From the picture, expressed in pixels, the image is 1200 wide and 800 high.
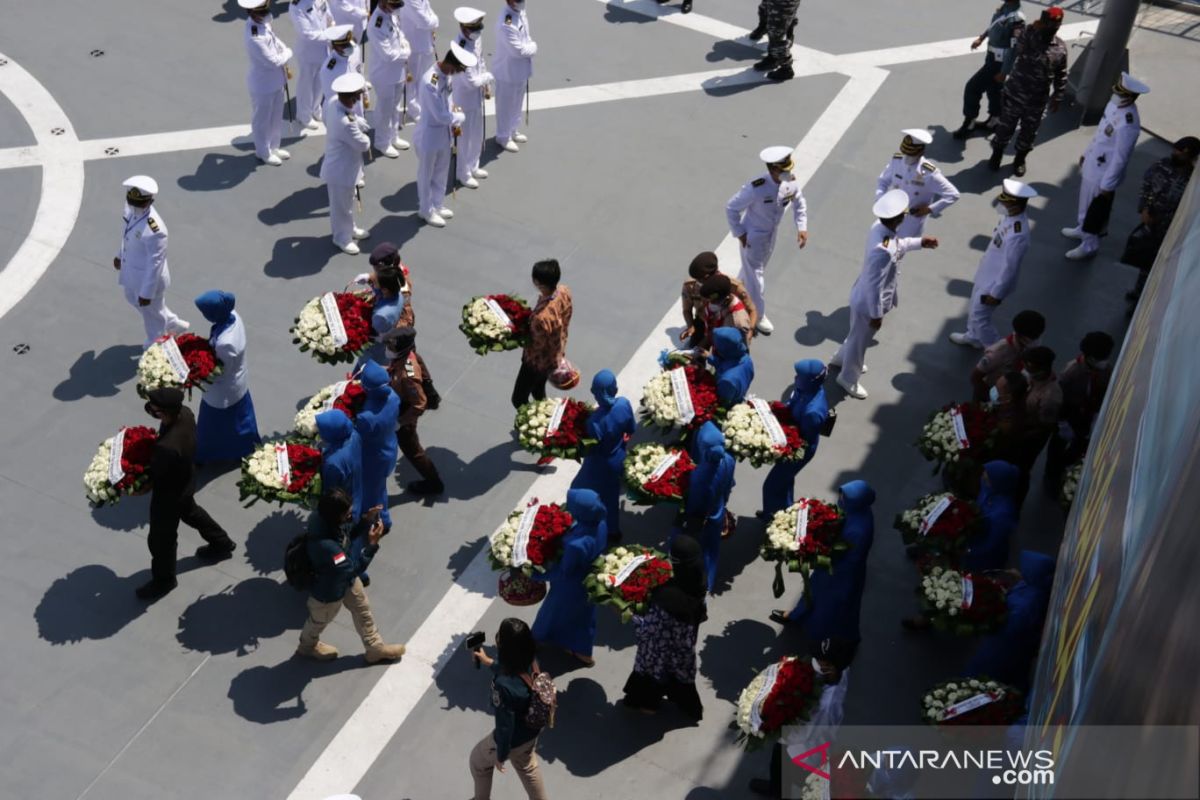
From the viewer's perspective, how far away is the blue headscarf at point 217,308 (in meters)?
10.0

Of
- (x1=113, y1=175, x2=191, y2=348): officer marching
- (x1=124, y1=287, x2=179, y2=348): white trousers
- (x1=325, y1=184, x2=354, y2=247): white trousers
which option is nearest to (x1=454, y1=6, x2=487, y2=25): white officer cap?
(x1=325, y1=184, x2=354, y2=247): white trousers

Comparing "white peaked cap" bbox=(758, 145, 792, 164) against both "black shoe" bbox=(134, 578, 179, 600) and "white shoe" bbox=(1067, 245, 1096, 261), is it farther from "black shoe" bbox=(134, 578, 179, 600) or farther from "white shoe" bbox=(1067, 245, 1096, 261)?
"black shoe" bbox=(134, 578, 179, 600)

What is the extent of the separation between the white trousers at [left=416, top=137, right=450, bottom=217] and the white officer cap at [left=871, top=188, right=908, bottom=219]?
482 cm


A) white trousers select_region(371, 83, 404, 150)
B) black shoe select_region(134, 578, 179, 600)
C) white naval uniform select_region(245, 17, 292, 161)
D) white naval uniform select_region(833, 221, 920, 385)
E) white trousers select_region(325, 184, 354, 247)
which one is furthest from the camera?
white trousers select_region(371, 83, 404, 150)

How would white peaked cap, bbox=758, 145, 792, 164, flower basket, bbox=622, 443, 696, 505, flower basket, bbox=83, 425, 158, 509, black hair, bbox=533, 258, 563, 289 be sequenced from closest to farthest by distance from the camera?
flower basket, bbox=83, 425, 158, 509, flower basket, bbox=622, 443, 696, 505, black hair, bbox=533, 258, 563, 289, white peaked cap, bbox=758, 145, 792, 164

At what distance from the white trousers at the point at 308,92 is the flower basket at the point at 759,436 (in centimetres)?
805

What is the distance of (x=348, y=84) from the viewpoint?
13047 millimetres

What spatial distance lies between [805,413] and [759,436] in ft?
1.57

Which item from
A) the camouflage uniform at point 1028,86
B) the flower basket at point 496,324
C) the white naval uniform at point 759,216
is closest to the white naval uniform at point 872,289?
the white naval uniform at point 759,216

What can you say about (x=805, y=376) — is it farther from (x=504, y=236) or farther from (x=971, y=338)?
(x=504, y=236)

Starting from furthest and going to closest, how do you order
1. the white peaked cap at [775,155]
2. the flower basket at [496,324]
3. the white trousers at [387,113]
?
the white trousers at [387,113], the white peaked cap at [775,155], the flower basket at [496,324]

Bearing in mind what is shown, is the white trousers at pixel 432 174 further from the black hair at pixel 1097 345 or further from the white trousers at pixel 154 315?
the black hair at pixel 1097 345

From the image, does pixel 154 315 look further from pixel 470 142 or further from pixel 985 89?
pixel 985 89

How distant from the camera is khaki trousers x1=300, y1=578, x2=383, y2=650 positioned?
29.3 ft
